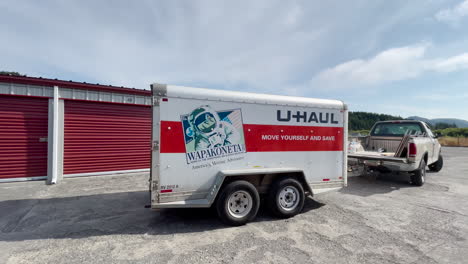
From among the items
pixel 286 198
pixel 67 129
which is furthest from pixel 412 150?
pixel 67 129

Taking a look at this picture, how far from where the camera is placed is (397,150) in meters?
6.62

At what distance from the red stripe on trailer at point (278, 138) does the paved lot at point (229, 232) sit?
151cm

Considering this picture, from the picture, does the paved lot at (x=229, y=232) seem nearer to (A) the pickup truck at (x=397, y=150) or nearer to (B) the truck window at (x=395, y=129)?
(A) the pickup truck at (x=397, y=150)

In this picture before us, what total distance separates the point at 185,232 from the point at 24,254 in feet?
7.76

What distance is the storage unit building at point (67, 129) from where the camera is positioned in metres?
7.26

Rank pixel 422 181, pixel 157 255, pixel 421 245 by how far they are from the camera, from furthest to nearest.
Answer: pixel 422 181, pixel 421 245, pixel 157 255

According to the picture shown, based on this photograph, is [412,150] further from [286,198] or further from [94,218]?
[94,218]

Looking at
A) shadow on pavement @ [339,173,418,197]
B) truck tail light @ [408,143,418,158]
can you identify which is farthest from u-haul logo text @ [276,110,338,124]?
truck tail light @ [408,143,418,158]

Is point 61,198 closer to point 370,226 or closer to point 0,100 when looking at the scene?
point 0,100

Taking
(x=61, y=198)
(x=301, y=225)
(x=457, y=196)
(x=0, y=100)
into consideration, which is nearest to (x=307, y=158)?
(x=301, y=225)

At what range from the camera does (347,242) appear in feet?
11.3

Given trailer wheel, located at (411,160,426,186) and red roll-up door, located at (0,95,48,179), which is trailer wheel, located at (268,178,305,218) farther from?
red roll-up door, located at (0,95,48,179)

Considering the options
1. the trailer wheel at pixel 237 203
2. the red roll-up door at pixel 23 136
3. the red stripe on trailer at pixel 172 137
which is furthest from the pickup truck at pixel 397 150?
the red roll-up door at pixel 23 136

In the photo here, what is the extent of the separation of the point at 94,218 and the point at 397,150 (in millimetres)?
8707
